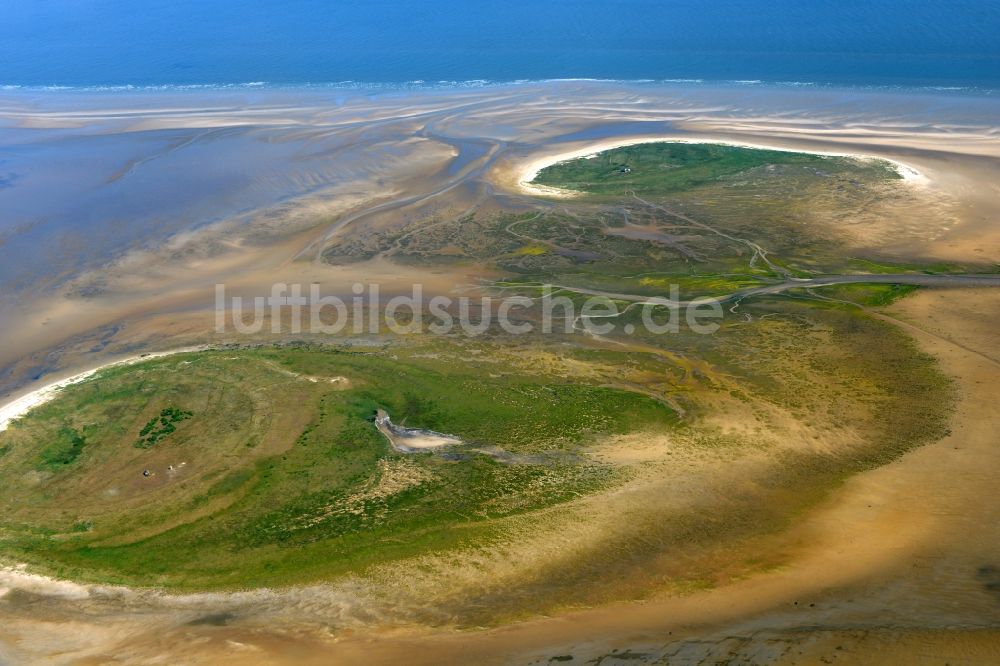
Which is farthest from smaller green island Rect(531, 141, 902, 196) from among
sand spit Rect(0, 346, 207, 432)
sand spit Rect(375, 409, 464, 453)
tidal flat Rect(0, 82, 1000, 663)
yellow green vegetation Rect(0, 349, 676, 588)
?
sand spit Rect(0, 346, 207, 432)

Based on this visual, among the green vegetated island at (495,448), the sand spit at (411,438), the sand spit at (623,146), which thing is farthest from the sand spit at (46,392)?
the sand spit at (623,146)

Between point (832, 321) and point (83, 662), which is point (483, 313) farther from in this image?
point (83, 662)

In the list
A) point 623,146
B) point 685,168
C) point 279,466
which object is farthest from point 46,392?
point 623,146

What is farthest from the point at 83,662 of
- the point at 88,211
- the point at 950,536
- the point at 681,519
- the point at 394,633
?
the point at 88,211

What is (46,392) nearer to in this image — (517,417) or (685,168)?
(517,417)

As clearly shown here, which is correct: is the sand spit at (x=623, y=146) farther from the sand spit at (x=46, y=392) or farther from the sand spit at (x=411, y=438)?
the sand spit at (x=411, y=438)
